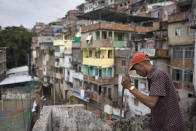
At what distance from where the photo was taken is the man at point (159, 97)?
2623mm

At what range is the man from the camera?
2623 millimetres

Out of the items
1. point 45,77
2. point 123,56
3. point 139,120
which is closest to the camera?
point 139,120

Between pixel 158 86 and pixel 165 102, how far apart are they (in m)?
0.32

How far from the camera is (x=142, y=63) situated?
2.89m

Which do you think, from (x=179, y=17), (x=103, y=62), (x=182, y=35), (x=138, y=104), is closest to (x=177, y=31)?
(x=182, y=35)

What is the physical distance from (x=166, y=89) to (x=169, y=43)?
15.8 meters

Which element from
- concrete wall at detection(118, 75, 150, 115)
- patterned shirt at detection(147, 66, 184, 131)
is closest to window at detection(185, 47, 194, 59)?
concrete wall at detection(118, 75, 150, 115)

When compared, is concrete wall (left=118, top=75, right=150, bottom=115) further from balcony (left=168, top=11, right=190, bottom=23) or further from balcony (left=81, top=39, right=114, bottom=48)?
balcony (left=168, top=11, right=190, bottom=23)

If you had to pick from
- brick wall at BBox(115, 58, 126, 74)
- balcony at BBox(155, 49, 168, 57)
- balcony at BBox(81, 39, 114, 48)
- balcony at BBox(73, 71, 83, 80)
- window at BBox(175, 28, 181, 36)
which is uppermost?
window at BBox(175, 28, 181, 36)

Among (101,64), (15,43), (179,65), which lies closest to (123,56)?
(101,64)

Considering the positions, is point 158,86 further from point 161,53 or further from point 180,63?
point 161,53

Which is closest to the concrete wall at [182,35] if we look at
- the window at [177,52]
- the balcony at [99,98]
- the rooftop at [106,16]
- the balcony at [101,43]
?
the window at [177,52]

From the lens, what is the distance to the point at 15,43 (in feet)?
136

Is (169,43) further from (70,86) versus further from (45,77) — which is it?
(45,77)
